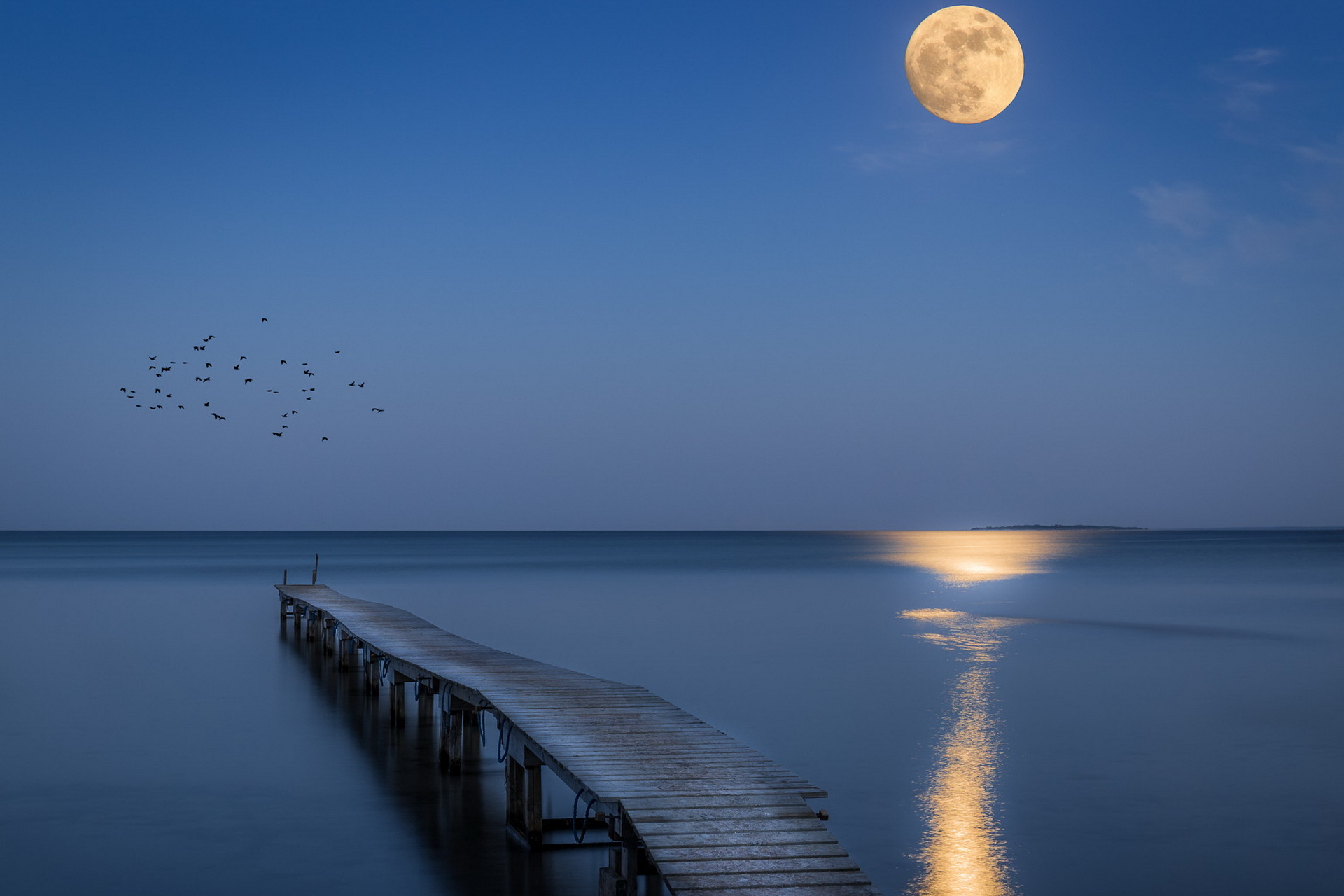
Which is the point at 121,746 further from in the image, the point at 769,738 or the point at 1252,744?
the point at 1252,744

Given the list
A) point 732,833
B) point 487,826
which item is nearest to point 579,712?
point 487,826

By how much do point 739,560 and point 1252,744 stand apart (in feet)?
226

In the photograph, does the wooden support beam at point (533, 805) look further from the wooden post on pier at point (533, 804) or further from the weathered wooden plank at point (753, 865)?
the weathered wooden plank at point (753, 865)

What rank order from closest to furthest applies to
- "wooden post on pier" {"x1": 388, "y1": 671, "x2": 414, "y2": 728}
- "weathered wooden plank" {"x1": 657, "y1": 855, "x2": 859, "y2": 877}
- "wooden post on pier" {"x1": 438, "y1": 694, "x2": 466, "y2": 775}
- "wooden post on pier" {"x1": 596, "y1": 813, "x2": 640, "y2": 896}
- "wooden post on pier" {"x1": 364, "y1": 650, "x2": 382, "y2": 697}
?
"weathered wooden plank" {"x1": 657, "y1": 855, "x2": 859, "y2": 877} < "wooden post on pier" {"x1": 596, "y1": 813, "x2": 640, "y2": 896} < "wooden post on pier" {"x1": 438, "y1": 694, "x2": 466, "y2": 775} < "wooden post on pier" {"x1": 388, "y1": 671, "x2": 414, "y2": 728} < "wooden post on pier" {"x1": 364, "y1": 650, "x2": 382, "y2": 697}

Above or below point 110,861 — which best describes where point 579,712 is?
above

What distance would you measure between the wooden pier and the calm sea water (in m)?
0.67

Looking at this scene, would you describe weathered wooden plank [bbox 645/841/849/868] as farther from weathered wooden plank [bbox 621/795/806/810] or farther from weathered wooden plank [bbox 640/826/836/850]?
weathered wooden plank [bbox 621/795/806/810]

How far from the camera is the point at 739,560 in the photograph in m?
83.1

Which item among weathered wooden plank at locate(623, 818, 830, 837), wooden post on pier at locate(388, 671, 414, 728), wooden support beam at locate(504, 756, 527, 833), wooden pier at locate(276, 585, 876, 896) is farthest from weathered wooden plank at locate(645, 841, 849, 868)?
wooden post on pier at locate(388, 671, 414, 728)

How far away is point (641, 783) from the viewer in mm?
7398

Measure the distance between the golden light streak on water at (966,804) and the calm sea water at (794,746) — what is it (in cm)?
4

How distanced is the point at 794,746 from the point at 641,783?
7234mm

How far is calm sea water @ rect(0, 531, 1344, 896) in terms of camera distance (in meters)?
9.20

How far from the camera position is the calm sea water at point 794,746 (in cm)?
920
